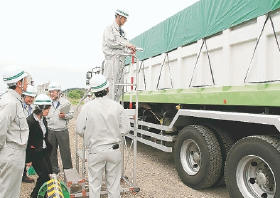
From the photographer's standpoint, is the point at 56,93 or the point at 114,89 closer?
the point at 114,89

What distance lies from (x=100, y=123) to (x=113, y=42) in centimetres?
177

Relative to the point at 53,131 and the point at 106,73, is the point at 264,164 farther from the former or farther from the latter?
the point at 53,131

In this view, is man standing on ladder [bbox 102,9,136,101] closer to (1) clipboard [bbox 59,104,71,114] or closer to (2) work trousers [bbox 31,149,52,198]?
→ (1) clipboard [bbox 59,104,71,114]

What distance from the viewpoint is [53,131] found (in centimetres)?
570

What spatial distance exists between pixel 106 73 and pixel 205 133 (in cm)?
187

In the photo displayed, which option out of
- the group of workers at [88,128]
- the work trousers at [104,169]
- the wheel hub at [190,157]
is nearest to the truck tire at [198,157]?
the wheel hub at [190,157]

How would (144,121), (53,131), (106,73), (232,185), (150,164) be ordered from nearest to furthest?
(232,185)
(106,73)
(53,131)
(150,164)
(144,121)

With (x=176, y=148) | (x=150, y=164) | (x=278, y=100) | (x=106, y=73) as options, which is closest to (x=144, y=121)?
(x=150, y=164)

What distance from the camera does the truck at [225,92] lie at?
3.54 metres

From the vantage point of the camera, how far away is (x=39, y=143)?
13.2 ft

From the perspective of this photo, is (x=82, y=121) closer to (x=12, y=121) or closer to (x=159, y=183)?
(x=12, y=121)

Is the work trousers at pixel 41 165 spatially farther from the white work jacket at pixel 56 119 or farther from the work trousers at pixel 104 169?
the white work jacket at pixel 56 119

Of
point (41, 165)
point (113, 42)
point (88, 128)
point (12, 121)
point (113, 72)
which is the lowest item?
point (41, 165)

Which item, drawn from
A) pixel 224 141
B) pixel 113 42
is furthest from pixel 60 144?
pixel 224 141
